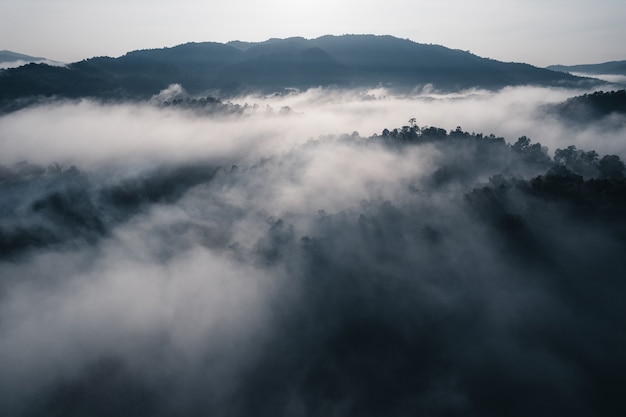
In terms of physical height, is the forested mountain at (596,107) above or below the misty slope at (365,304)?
above

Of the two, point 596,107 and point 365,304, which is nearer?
point 365,304

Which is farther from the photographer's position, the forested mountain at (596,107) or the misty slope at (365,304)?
the forested mountain at (596,107)

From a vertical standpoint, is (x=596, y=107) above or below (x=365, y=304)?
above

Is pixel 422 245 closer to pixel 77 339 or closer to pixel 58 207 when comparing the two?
pixel 77 339

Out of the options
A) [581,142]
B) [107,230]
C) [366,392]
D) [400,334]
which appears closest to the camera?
[366,392]

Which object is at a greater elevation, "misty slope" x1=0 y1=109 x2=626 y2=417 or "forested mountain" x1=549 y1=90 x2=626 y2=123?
"forested mountain" x1=549 y1=90 x2=626 y2=123

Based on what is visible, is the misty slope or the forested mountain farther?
the forested mountain

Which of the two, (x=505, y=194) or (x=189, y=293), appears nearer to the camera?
(x=505, y=194)

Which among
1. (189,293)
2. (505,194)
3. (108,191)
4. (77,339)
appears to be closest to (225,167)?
(108,191)
